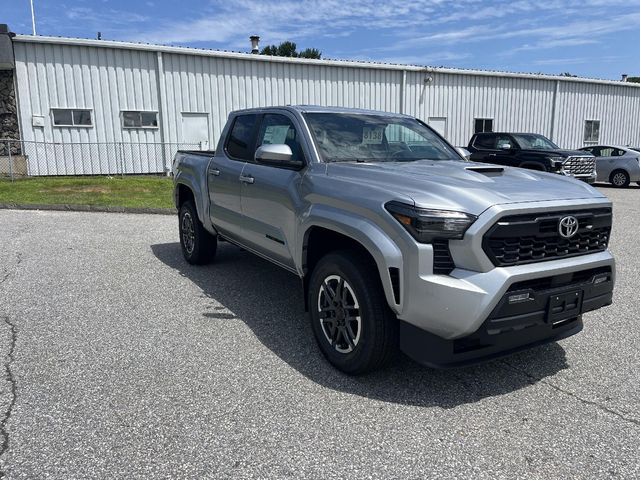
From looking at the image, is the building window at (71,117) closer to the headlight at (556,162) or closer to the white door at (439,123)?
the white door at (439,123)

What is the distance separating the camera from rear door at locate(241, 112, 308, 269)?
4227mm

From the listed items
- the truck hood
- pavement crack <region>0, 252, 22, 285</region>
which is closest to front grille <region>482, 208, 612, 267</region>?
the truck hood

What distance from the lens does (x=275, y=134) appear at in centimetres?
488

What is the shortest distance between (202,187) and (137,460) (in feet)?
12.7

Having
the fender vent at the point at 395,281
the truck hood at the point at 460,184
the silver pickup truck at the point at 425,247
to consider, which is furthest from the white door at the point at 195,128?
the fender vent at the point at 395,281

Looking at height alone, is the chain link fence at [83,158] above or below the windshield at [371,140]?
below

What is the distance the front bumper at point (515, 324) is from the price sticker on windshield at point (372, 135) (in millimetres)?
1917

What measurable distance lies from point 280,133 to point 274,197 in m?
0.70

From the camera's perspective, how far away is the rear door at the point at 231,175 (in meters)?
5.21

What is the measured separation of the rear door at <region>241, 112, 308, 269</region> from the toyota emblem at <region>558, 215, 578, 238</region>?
1860 mm

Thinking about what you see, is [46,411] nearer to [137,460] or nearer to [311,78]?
[137,460]

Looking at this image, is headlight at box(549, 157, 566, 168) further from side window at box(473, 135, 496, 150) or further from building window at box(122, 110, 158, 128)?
building window at box(122, 110, 158, 128)

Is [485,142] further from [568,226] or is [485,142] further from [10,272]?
[568,226]

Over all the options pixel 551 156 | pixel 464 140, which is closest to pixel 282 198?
pixel 551 156
